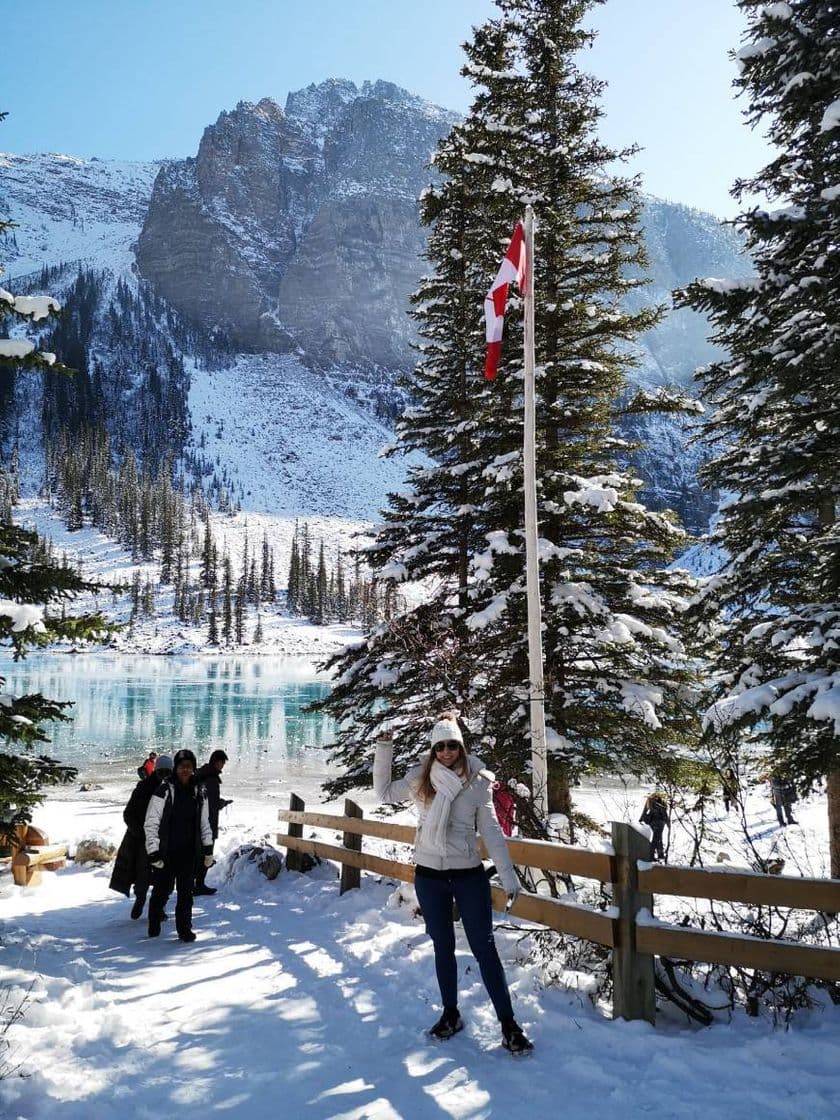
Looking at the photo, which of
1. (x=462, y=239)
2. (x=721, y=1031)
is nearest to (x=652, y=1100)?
(x=721, y=1031)

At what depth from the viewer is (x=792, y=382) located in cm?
787

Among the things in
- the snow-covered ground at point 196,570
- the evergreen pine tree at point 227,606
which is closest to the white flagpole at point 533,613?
the snow-covered ground at point 196,570

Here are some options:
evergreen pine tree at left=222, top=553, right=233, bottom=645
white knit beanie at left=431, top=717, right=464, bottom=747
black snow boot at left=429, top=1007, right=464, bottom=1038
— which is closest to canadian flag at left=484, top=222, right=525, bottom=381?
white knit beanie at left=431, top=717, right=464, bottom=747

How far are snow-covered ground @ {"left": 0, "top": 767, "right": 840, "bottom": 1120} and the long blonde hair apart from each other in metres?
1.45

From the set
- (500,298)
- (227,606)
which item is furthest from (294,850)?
(227,606)

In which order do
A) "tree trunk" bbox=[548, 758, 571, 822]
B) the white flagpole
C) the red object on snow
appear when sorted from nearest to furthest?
1. the white flagpole
2. the red object on snow
3. "tree trunk" bbox=[548, 758, 571, 822]

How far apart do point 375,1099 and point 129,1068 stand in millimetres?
1473

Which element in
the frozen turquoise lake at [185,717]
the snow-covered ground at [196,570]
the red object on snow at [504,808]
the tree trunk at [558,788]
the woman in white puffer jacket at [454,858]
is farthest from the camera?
the snow-covered ground at [196,570]

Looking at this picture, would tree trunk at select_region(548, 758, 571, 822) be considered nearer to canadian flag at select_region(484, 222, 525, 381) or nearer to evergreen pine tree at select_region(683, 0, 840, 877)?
evergreen pine tree at select_region(683, 0, 840, 877)

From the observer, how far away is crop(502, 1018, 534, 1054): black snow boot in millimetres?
4340

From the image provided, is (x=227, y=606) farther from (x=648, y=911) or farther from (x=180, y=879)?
(x=648, y=911)

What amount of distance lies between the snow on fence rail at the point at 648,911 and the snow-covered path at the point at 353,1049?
38cm

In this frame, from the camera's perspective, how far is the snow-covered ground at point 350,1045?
3.79 meters

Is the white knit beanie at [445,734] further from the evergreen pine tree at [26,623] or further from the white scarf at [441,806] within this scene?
the evergreen pine tree at [26,623]
